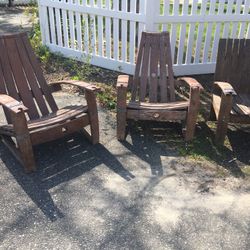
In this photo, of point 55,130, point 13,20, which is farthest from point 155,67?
point 13,20

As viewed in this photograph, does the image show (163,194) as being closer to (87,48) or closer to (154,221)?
(154,221)

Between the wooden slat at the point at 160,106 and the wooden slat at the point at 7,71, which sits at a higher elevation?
the wooden slat at the point at 7,71

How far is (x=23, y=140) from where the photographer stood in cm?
296

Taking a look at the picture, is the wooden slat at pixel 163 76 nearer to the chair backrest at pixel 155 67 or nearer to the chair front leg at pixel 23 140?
the chair backrest at pixel 155 67

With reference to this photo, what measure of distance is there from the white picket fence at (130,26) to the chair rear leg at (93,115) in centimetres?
180

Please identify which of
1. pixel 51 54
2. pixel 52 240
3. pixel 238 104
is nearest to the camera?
pixel 52 240

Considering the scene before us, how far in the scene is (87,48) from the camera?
546 centimetres

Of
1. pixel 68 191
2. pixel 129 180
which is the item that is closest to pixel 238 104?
pixel 129 180

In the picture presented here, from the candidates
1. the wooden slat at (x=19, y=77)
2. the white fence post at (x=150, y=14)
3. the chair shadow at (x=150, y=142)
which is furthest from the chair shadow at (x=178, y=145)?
the white fence post at (x=150, y=14)

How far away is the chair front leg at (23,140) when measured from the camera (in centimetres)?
284

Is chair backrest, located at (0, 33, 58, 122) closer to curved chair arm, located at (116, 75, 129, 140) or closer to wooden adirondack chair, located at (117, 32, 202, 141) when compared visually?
curved chair arm, located at (116, 75, 129, 140)

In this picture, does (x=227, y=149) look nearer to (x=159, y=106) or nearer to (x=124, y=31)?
(x=159, y=106)

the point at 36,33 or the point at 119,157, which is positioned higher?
the point at 36,33

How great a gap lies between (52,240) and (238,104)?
8.20ft
